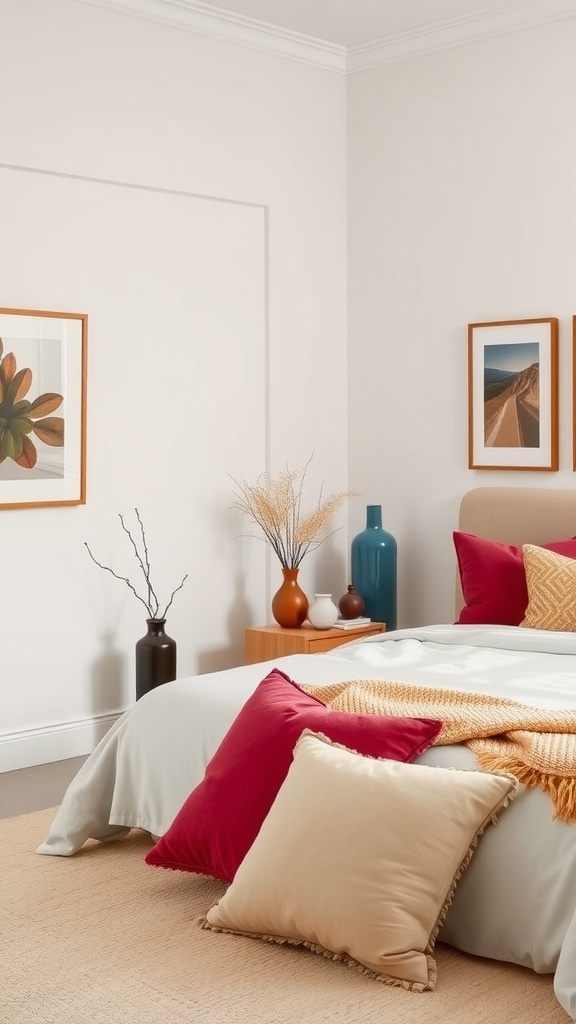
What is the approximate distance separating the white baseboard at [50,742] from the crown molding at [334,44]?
2944mm

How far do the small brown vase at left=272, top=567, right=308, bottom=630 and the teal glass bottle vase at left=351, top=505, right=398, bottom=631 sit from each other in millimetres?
324

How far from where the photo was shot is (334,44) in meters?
5.83

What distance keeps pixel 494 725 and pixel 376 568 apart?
2713mm

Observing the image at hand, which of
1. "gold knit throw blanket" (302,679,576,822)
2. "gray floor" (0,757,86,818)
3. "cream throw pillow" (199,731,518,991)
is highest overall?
"gold knit throw blanket" (302,679,576,822)

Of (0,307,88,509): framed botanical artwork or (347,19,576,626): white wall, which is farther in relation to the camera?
(347,19,576,626): white wall

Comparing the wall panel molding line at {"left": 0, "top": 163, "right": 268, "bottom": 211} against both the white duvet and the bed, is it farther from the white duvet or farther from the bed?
the white duvet

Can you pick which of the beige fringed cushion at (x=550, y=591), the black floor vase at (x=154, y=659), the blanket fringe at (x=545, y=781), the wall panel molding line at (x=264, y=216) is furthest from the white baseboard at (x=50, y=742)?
the blanket fringe at (x=545, y=781)

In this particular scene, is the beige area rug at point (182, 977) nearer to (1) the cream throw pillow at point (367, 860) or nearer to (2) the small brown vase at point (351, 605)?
(1) the cream throw pillow at point (367, 860)

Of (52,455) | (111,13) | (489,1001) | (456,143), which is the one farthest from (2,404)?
(489,1001)

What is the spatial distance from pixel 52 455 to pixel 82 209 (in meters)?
1.01

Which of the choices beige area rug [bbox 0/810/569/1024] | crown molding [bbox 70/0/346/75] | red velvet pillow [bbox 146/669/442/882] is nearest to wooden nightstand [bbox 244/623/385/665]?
beige area rug [bbox 0/810/569/1024]

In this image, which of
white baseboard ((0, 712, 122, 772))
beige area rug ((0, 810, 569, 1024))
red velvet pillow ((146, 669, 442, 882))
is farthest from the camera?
white baseboard ((0, 712, 122, 772))

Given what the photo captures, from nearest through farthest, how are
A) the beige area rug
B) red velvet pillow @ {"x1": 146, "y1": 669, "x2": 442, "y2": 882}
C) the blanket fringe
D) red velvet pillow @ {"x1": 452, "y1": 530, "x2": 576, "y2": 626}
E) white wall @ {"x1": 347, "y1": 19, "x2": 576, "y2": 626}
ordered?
1. the beige area rug
2. the blanket fringe
3. red velvet pillow @ {"x1": 146, "y1": 669, "x2": 442, "y2": 882}
4. red velvet pillow @ {"x1": 452, "y1": 530, "x2": 576, "y2": 626}
5. white wall @ {"x1": 347, "y1": 19, "x2": 576, "y2": 626}

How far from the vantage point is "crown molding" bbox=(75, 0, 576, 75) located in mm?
5180
